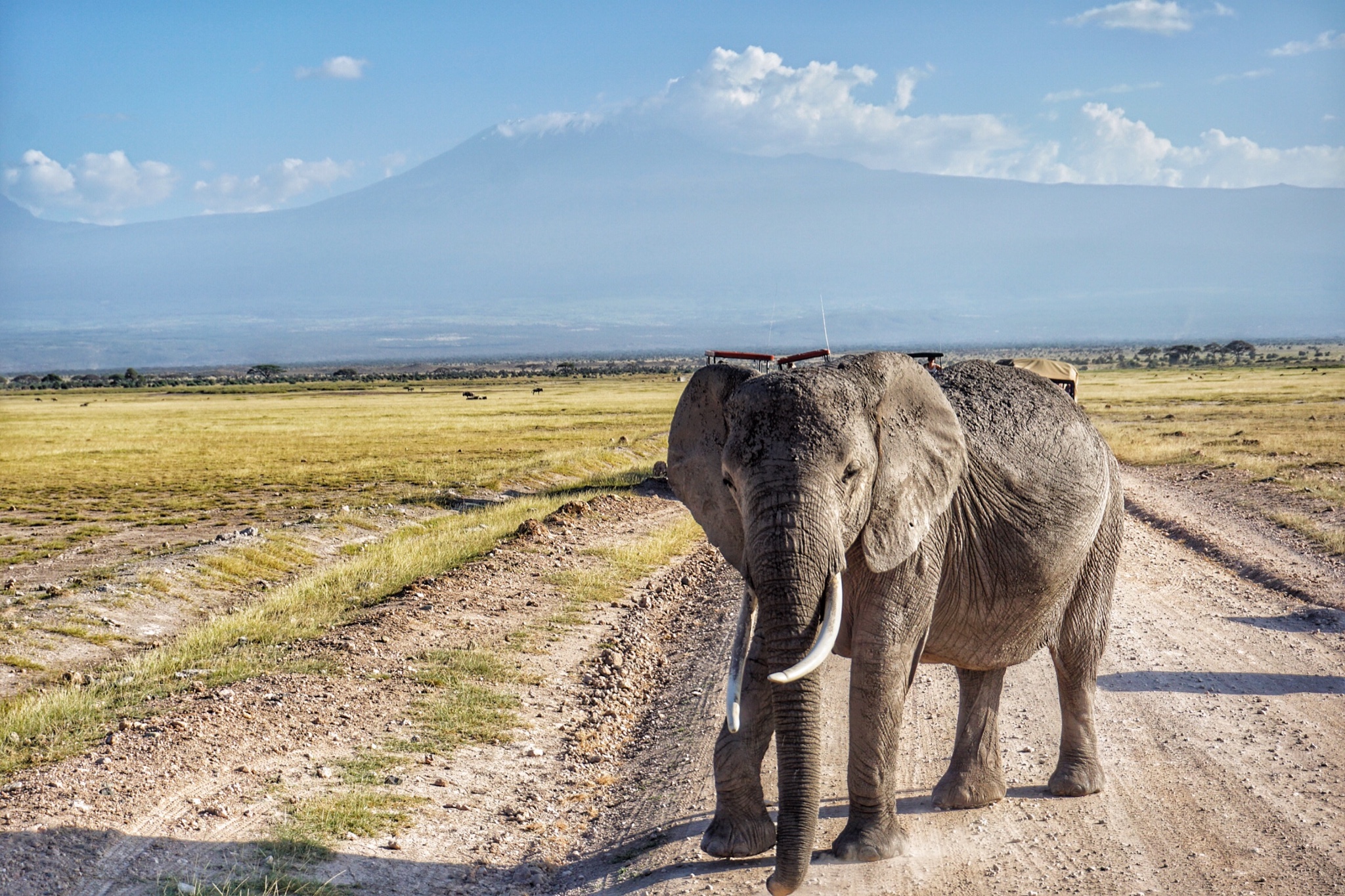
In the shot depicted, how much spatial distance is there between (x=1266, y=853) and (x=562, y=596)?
9452 mm

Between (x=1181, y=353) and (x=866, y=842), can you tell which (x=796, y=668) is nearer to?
(x=866, y=842)

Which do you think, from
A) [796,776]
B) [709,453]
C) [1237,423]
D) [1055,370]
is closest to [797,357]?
[709,453]

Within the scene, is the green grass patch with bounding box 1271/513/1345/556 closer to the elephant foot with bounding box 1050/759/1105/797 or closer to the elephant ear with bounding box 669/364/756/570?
the elephant foot with bounding box 1050/759/1105/797

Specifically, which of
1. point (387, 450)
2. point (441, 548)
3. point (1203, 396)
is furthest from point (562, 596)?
point (1203, 396)

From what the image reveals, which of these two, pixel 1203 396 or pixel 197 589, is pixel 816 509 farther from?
pixel 1203 396

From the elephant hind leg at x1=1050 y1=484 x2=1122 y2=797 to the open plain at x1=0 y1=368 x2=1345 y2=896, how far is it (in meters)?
0.21

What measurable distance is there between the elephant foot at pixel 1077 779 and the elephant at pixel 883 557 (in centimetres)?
1

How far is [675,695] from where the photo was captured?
34.0 feet

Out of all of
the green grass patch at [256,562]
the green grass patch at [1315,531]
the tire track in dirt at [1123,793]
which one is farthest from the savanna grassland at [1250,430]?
the green grass patch at [256,562]

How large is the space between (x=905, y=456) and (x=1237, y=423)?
45068 mm

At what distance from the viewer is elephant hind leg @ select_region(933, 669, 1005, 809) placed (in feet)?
24.4

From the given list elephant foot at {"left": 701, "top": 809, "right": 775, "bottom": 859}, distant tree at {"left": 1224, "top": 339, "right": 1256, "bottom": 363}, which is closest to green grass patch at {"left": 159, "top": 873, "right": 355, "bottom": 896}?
elephant foot at {"left": 701, "top": 809, "right": 775, "bottom": 859}

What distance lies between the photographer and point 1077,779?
7566 mm

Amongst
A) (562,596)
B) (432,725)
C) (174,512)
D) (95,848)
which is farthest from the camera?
(174,512)
